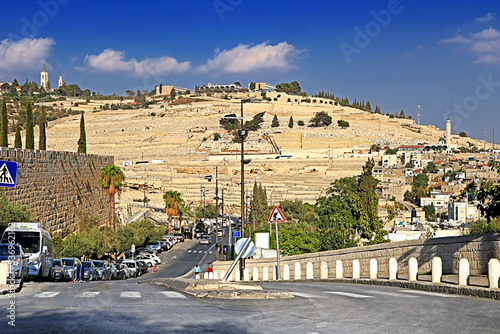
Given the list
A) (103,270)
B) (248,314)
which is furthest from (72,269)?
(248,314)

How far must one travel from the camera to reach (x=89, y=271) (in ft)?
86.6

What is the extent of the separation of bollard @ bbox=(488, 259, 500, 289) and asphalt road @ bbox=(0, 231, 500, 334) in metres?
0.69

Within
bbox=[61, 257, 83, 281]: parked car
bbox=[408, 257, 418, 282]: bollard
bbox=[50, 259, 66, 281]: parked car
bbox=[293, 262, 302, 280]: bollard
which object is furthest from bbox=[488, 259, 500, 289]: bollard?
bbox=[61, 257, 83, 281]: parked car

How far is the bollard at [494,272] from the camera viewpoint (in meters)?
13.0

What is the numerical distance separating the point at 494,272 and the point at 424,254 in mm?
4775

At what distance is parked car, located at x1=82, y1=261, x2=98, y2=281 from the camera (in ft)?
85.7

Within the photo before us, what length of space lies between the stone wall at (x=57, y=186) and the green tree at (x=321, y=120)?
12811cm

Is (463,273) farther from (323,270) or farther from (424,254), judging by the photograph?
(323,270)

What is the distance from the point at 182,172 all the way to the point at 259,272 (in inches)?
3873

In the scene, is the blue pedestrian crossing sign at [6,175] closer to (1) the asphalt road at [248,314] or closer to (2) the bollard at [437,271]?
(1) the asphalt road at [248,314]

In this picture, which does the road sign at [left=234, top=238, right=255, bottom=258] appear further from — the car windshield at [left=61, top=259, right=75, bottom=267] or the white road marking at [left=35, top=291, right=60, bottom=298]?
the car windshield at [left=61, top=259, right=75, bottom=267]

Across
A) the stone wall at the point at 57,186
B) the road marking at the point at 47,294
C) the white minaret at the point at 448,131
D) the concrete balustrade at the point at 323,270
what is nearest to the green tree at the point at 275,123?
the white minaret at the point at 448,131

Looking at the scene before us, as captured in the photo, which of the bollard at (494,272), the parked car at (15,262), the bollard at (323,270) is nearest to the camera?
the bollard at (494,272)

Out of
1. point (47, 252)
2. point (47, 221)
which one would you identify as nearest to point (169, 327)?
point (47, 252)
